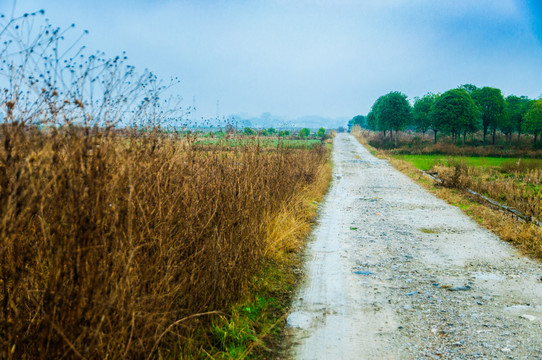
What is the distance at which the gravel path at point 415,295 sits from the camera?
364 cm

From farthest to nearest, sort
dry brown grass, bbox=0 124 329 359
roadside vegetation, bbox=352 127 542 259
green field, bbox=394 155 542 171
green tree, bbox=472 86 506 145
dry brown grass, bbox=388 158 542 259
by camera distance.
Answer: green tree, bbox=472 86 506 145 → green field, bbox=394 155 542 171 → roadside vegetation, bbox=352 127 542 259 → dry brown grass, bbox=388 158 542 259 → dry brown grass, bbox=0 124 329 359

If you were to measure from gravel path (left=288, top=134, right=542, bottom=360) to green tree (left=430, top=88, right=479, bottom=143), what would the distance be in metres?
36.9

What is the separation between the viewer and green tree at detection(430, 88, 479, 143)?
40969 mm

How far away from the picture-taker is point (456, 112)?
1617 inches

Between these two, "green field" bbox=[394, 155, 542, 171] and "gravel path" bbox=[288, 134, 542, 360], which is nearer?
"gravel path" bbox=[288, 134, 542, 360]

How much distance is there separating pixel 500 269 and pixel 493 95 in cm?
4974

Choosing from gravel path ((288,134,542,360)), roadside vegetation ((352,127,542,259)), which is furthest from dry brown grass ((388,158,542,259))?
gravel path ((288,134,542,360))

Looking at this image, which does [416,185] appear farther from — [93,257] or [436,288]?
[93,257]

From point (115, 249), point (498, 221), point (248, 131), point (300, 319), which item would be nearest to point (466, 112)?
point (498, 221)

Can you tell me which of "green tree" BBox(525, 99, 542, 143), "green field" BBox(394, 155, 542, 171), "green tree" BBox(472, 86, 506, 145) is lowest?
"green field" BBox(394, 155, 542, 171)

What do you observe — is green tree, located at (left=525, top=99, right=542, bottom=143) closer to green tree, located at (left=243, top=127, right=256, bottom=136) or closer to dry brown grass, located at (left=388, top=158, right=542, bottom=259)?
dry brown grass, located at (left=388, top=158, right=542, bottom=259)

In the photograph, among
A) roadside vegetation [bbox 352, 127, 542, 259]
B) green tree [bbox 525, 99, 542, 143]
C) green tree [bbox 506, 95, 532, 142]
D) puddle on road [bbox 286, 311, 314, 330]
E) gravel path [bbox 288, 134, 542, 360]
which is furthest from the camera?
green tree [bbox 506, 95, 532, 142]

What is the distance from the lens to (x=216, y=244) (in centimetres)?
403

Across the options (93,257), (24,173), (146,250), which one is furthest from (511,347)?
(24,173)
